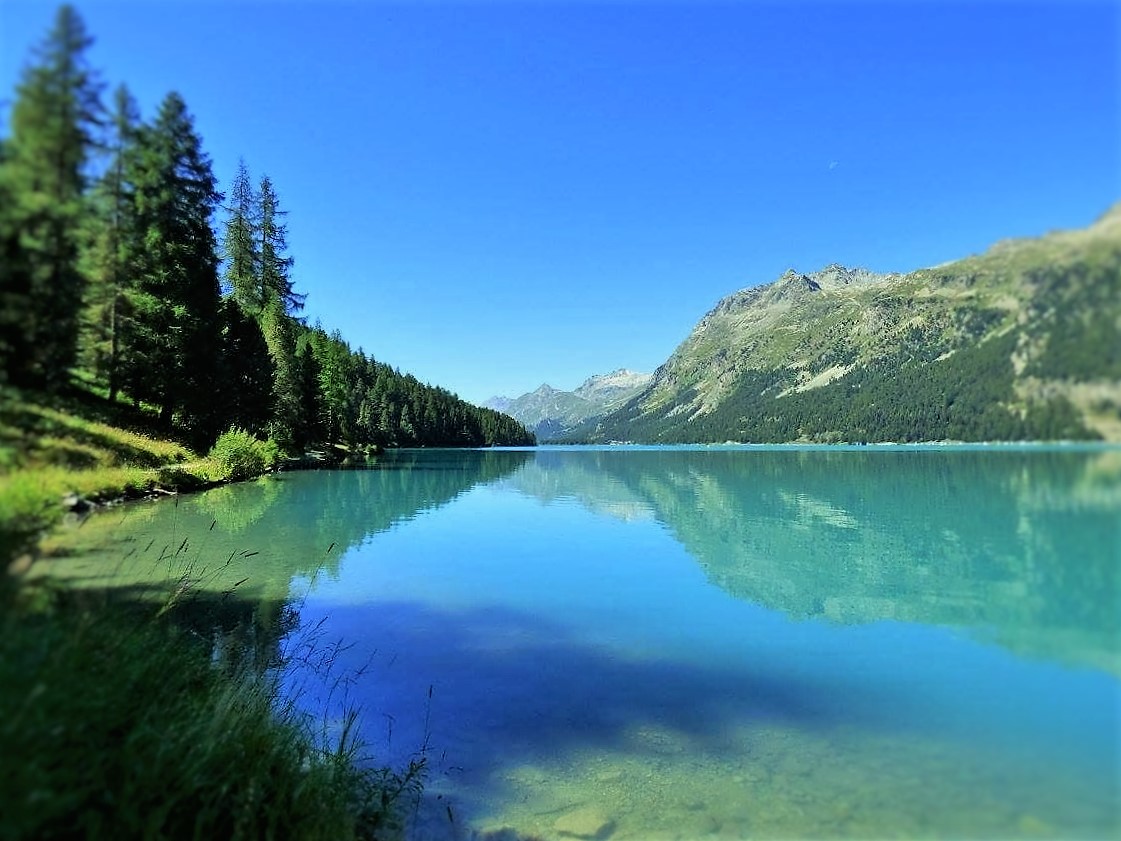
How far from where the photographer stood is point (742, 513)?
117ft

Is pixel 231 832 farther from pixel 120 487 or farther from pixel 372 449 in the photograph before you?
pixel 372 449

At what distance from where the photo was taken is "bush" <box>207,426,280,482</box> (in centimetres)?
3828

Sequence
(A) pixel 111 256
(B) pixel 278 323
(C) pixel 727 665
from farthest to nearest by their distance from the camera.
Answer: (B) pixel 278 323 < (C) pixel 727 665 < (A) pixel 111 256

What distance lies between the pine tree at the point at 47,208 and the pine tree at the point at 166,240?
38.3 inches

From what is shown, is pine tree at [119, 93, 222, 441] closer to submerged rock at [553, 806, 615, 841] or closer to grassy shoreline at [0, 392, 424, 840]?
grassy shoreline at [0, 392, 424, 840]

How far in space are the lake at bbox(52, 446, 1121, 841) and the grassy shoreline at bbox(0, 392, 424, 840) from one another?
0.42 meters

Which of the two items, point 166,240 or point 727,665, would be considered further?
point 727,665

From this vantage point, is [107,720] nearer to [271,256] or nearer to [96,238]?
[96,238]

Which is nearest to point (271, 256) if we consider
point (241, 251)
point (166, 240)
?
point (241, 251)

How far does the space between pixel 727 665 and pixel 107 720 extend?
10316 millimetres

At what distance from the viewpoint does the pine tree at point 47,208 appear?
12.4 feet

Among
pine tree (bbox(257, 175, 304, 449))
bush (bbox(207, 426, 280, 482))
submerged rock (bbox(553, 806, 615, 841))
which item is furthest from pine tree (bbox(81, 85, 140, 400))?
pine tree (bbox(257, 175, 304, 449))

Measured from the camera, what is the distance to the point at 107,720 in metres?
3.90

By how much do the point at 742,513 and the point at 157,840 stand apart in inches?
1373
